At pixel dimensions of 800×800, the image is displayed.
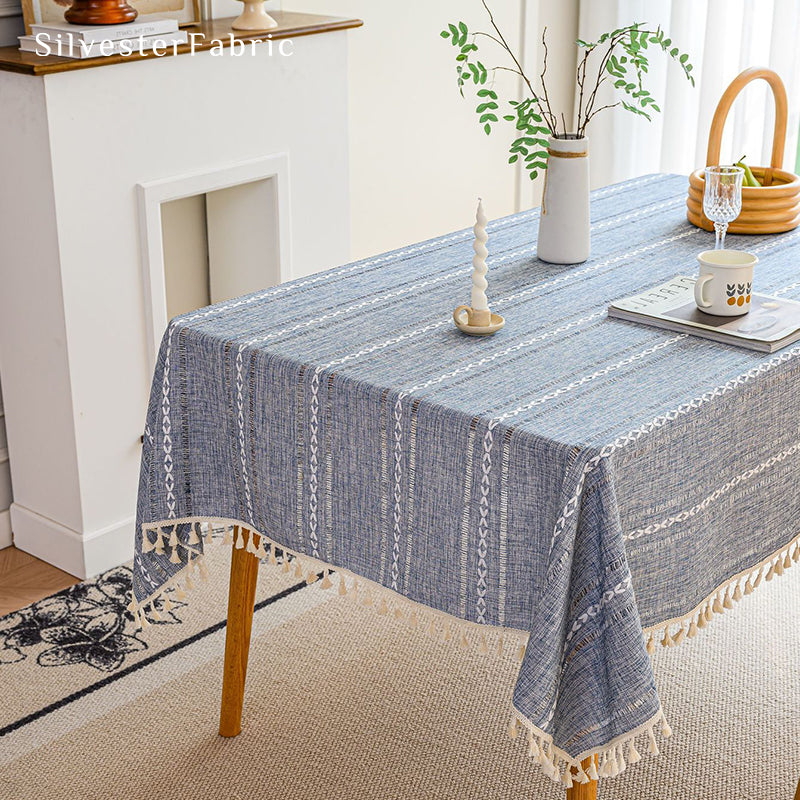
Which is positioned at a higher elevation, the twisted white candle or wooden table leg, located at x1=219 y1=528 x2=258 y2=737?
the twisted white candle

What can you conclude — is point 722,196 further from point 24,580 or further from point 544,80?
point 544,80

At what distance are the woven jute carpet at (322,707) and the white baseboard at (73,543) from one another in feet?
0.30

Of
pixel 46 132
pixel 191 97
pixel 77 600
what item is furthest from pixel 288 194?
pixel 77 600

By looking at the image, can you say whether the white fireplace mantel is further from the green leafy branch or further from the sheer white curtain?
the sheer white curtain

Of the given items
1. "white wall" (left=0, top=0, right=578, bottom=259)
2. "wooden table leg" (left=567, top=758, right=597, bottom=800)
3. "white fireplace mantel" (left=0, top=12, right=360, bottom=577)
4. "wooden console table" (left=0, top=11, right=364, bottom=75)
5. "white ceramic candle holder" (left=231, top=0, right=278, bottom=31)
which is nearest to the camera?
"wooden table leg" (left=567, top=758, right=597, bottom=800)

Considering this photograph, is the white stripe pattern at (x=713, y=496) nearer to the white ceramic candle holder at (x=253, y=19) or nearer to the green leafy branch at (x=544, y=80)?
the green leafy branch at (x=544, y=80)


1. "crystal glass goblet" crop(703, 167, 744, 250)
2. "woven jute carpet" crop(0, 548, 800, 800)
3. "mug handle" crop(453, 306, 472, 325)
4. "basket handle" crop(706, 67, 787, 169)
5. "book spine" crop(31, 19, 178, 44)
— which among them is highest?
"book spine" crop(31, 19, 178, 44)

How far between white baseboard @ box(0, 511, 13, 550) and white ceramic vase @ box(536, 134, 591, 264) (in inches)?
61.5

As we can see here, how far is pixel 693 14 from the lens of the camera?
3.93 meters

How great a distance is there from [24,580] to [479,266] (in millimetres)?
1550

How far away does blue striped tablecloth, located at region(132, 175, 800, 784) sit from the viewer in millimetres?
1355

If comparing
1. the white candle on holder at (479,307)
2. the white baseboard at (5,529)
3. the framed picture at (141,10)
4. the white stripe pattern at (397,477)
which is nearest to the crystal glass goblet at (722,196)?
the white candle on holder at (479,307)

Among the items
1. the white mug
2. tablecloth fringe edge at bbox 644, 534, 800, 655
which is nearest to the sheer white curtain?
the white mug

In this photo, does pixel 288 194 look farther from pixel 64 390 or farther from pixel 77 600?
pixel 77 600
